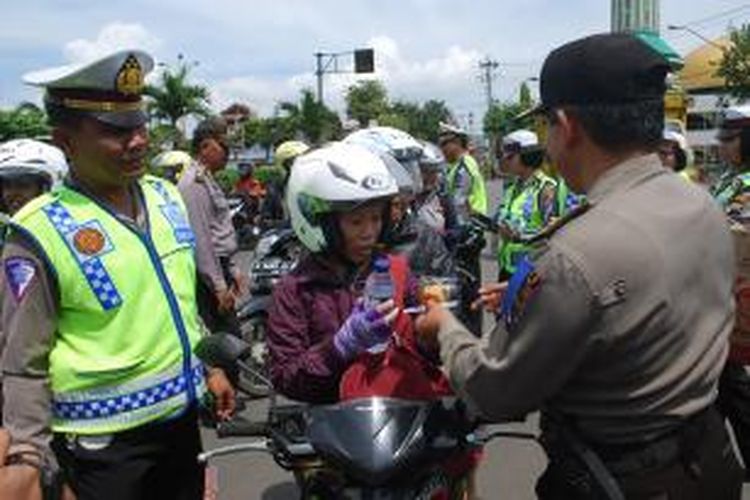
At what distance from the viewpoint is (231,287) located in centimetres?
748

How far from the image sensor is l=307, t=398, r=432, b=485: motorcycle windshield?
2.16 metres

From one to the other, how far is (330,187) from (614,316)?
41.1 inches

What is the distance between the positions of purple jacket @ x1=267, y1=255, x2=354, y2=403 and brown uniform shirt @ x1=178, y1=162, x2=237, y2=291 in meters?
3.45

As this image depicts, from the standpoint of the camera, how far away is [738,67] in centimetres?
3719

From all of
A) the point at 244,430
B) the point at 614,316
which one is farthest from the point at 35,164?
the point at 614,316

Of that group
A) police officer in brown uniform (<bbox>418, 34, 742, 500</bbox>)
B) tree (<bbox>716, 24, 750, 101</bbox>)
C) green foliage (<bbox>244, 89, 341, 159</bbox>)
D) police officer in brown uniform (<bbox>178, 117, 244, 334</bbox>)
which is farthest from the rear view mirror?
green foliage (<bbox>244, 89, 341, 159</bbox>)

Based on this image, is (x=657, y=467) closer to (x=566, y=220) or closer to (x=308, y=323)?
(x=566, y=220)

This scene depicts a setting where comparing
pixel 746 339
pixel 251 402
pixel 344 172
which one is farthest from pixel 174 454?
pixel 251 402

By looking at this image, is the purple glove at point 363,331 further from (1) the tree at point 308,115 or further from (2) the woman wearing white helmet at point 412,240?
(1) the tree at point 308,115

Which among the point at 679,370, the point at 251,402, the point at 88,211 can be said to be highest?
the point at 88,211

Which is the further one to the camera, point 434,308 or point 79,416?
point 79,416

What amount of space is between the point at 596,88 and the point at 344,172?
2.97 feet

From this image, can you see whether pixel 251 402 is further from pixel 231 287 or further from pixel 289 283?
pixel 289 283

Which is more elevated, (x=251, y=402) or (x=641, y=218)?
(x=641, y=218)
